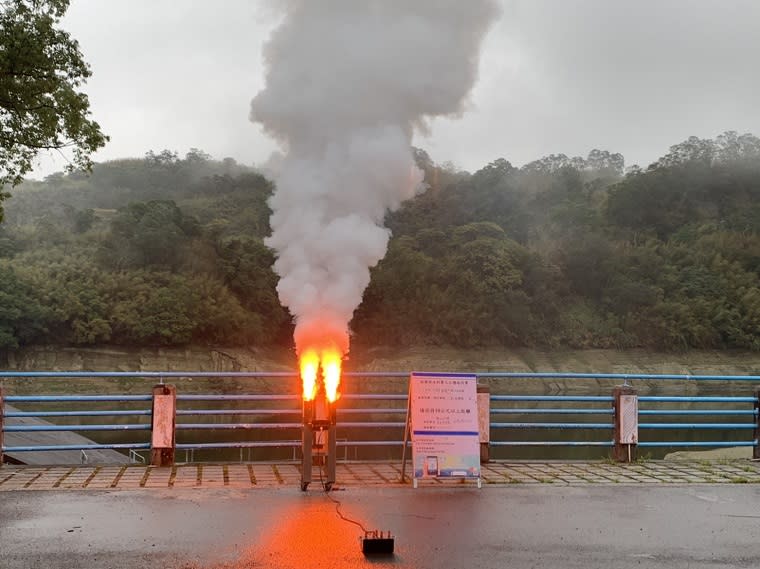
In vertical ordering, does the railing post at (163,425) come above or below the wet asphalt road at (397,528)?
above

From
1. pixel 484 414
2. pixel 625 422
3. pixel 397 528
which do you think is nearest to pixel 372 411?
pixel 484 414

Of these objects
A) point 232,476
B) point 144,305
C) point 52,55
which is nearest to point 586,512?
point 232,476

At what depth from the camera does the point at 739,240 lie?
11981 centimetres

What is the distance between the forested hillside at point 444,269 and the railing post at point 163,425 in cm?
5627

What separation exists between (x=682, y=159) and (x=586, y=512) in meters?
148

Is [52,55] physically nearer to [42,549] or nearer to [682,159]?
[42,549]

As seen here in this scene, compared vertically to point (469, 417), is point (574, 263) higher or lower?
higher

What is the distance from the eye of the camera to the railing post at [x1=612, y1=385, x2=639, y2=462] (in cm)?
1296

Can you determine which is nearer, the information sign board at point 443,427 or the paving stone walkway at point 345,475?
the paving stone walkway at point 345,475

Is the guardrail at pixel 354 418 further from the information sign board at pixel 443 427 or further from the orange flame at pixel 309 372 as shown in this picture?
the information sign board at pixel 443 427

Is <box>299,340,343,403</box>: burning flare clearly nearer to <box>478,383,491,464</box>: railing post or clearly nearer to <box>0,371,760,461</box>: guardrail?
<box>0,371,760,461</box>: guardrail

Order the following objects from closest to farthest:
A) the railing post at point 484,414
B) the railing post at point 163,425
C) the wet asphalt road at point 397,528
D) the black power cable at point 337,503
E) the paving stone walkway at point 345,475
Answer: the wet asphalt road at point 397,528, the black power cable at point 337,503, the paving stone walkway at point 345,475, the railing post at point 163,425, the railing post at point 484,414

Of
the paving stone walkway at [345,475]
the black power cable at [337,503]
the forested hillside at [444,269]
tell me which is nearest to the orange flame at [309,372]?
the black power cable at [337,503]

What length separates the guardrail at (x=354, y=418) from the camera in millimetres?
11938
